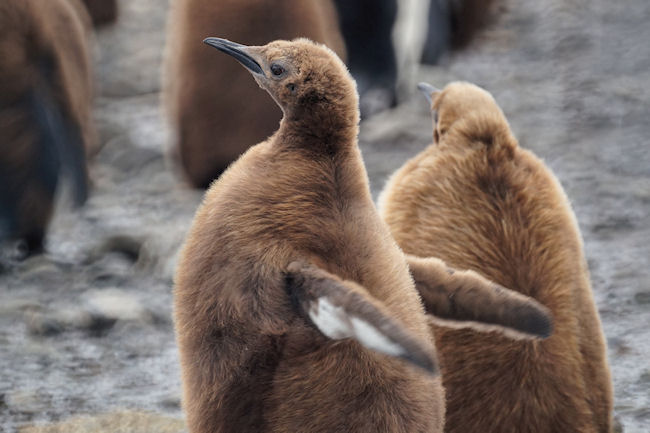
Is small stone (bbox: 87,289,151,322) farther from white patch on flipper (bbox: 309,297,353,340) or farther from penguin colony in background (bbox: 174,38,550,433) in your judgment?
white patch on flipper (bbox: 309,297,353,340)

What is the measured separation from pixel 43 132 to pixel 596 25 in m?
2.70

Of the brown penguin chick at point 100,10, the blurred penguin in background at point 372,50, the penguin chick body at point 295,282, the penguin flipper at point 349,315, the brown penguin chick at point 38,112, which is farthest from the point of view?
the brown penguin chick at point 100,10

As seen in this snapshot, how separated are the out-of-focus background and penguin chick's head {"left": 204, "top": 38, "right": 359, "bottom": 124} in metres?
0.82

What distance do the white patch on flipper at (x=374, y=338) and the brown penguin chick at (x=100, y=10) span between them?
4111 millimetres

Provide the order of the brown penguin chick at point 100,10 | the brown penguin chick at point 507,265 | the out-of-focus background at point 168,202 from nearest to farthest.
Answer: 1. the brown penguin chick at point 507,265
2. the out-of-focus background at point 168,202
3. the brown penguin chick at point 100,10

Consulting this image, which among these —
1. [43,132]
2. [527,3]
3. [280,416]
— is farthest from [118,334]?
[527,3]

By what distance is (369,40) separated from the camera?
4.28 meters

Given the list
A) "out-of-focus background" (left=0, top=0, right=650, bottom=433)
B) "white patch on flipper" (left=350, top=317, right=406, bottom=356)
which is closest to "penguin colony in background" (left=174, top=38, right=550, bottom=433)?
"white patch on flipper" (left=350, top=317, right=406, bottom=356)

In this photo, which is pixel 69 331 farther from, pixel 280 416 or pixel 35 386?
pixel 280 416

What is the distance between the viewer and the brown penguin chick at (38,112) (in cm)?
288

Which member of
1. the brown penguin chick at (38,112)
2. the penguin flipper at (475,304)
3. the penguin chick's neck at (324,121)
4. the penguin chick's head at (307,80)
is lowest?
the brown penguin chick at (38,112)

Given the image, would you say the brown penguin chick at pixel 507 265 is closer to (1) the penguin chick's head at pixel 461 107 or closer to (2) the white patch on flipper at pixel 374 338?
(1) the penguin chick's head at pixel 461 107

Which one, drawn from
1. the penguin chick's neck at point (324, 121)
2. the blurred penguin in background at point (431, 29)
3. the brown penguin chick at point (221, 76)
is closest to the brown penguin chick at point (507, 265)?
the penguin chick's neck at point (324, 121)

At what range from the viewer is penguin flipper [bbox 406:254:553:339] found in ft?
4.61
